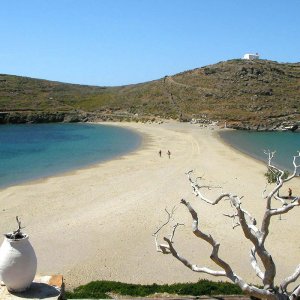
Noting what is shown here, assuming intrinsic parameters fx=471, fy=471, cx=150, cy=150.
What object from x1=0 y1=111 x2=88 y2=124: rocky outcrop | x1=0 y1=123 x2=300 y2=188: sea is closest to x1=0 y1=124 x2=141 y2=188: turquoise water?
x1=0 y1=123 x2=300 y2=188: sea

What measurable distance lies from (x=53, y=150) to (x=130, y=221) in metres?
33.5

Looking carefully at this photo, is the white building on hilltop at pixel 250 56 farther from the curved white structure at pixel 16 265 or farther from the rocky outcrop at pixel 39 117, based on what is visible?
the curved white structure at pixel 16 265

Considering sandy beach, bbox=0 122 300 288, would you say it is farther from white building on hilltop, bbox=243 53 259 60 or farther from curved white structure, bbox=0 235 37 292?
white building on hilltop, bbox=243 53 259 60

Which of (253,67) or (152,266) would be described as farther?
(253,67)

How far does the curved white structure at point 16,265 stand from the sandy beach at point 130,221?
18.2 ft

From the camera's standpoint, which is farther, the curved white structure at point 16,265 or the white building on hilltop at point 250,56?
the white building on hilltop at point 250,56

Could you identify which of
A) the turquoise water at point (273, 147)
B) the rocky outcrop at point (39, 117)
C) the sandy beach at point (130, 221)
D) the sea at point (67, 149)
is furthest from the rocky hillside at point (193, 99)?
the sandy beach at point (130, 221)

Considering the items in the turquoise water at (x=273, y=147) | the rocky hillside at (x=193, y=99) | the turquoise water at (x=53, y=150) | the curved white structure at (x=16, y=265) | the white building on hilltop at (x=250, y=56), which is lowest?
the turquoise water at (x=53, y=150)

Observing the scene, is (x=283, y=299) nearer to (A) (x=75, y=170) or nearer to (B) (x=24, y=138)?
(A) (x=75, y=170)

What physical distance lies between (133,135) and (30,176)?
123 ft

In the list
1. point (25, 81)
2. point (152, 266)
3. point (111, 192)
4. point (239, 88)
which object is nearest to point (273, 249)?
point (152, 266)

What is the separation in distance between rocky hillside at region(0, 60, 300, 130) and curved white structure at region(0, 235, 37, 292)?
81057mm

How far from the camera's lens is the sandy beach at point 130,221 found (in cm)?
1611

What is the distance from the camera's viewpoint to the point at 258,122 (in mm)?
90062
